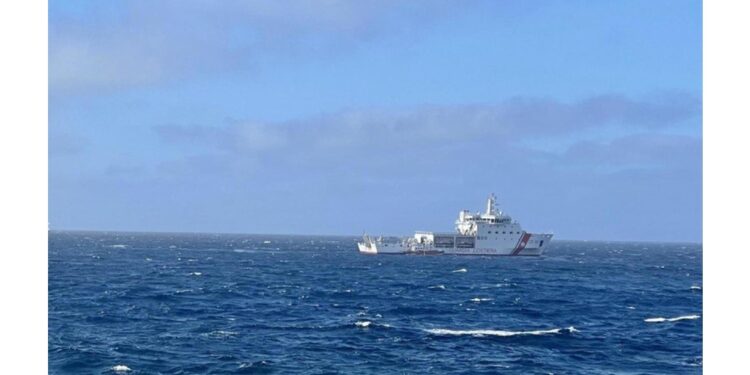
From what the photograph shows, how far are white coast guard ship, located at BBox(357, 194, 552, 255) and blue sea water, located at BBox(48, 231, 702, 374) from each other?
5728 centimetres

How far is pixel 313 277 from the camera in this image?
92.9 metres

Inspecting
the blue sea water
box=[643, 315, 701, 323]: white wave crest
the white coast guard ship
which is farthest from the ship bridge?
box=[643, 315, 701, 323]: white wave crest

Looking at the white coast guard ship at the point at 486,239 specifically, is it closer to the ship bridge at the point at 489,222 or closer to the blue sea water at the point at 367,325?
the ship bridge at the point at 489,222

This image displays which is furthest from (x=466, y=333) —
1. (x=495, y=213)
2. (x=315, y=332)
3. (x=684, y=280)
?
(x=495, y=213)

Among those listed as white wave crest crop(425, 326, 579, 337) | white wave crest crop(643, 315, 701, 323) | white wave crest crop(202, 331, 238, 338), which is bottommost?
white wave crest crop(643, 315, 701, 323)

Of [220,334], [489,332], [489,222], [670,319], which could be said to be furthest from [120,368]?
[489,222]

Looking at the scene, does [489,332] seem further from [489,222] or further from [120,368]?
[489,222]

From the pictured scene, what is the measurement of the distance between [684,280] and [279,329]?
251 ft

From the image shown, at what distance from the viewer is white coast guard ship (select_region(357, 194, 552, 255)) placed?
486 feet

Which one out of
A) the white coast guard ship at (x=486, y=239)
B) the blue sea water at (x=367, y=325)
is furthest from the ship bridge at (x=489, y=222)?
the blue sea water at (x=367, y=325)

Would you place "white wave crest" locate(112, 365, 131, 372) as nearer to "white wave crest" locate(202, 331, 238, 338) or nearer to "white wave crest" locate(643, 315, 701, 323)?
"white wave crest" locate(202, 331, 238, 338)

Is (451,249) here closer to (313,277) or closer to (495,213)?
(495,213)

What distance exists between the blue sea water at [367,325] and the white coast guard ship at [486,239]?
188 feet

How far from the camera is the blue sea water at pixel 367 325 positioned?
35.9 meters
